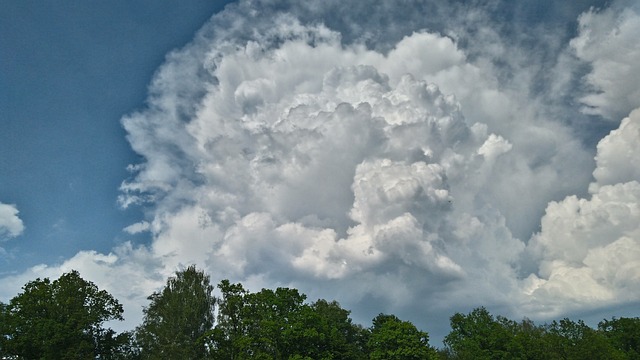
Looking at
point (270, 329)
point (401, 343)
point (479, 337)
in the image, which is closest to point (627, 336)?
point (479, 337)

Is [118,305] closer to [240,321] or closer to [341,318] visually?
[240,321]

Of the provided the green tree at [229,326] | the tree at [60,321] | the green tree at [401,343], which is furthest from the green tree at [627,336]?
the tree at [60,321]

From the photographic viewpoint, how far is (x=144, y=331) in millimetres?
96375

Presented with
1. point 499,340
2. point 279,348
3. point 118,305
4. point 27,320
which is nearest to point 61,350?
point 27,320

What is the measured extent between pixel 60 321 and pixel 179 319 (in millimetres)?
19009

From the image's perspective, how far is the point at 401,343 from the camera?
89.6 metres

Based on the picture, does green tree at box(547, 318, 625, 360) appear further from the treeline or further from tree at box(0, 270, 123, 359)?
tree at box(0, 270, 123, 359)

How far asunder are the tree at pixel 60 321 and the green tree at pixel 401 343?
4730 centimetres

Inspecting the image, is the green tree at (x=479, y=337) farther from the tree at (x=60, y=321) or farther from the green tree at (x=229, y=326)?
the tree at (x=60, y=321)

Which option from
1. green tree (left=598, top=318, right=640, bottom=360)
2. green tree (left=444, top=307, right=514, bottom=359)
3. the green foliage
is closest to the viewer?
the green foliage

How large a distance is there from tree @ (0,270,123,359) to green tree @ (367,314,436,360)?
155ft

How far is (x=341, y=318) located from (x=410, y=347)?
3076 centimetres

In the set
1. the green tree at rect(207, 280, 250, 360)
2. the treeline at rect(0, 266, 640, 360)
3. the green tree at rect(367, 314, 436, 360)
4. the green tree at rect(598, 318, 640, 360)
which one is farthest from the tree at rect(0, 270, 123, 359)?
the green tree at rect(598, 318, 640, 360)

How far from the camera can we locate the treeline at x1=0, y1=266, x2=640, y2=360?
78.7 metres
